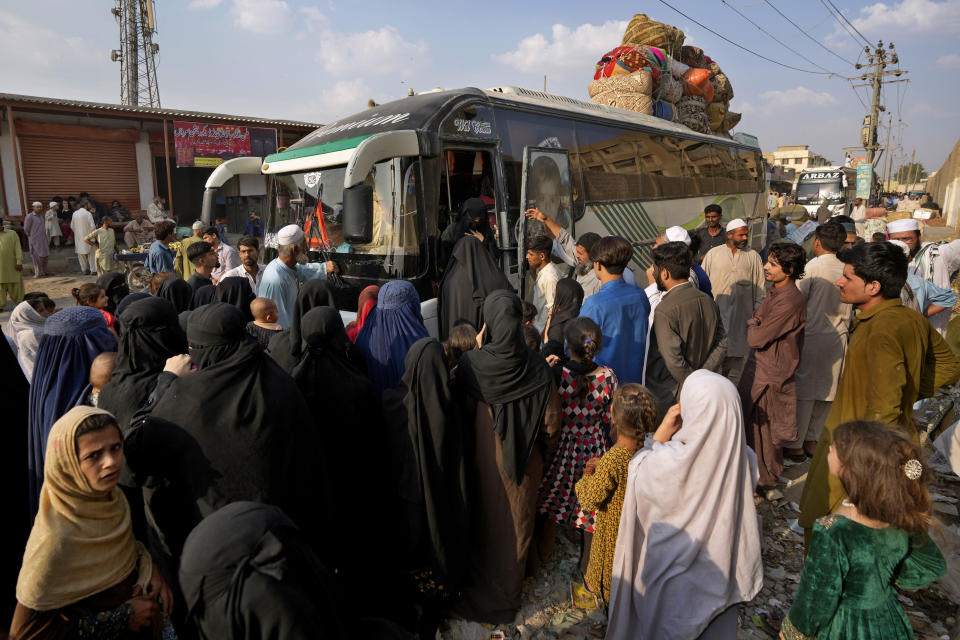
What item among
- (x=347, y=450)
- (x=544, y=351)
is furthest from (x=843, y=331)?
(x=347, y=450)

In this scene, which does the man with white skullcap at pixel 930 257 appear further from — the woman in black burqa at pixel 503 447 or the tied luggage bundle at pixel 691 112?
the tied luggage bundle at pixel 691 112

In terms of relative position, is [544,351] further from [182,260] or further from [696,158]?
[696,158]

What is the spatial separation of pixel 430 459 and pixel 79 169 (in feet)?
57.7

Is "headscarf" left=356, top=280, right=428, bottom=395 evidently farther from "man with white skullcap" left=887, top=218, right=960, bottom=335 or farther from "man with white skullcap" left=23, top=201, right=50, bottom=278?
"man with white skullcap" left=23, top=201, right=50, bottom=278

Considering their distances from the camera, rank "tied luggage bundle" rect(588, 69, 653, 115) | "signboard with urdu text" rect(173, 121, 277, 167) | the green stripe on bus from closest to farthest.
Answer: the green stripe on bus
"tied luggage bundle" rect(588, 69, 653, 115)
"signboard with urdu text" rect(173, 121, 277, 167)

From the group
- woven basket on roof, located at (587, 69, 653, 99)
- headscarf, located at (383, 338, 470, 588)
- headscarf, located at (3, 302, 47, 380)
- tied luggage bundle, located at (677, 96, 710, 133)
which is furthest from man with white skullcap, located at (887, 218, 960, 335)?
headscarf, located at (3, 302, 47, 380)

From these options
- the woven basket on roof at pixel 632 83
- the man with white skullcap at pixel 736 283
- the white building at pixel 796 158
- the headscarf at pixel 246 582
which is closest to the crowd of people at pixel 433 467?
the headscarf at pixel 246 582

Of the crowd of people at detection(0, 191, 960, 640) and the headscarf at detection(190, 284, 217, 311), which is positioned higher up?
the headscarf at detection(190, 284, 217, 311)

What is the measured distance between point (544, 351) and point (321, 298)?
5.17 ft

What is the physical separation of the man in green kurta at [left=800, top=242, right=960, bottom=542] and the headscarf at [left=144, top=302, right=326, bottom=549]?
2.58 meters

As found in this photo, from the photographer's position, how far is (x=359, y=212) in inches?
174

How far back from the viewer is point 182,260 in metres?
6.85

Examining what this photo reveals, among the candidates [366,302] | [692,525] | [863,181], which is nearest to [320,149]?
[366,302]

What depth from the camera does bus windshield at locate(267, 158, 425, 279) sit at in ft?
17.4
